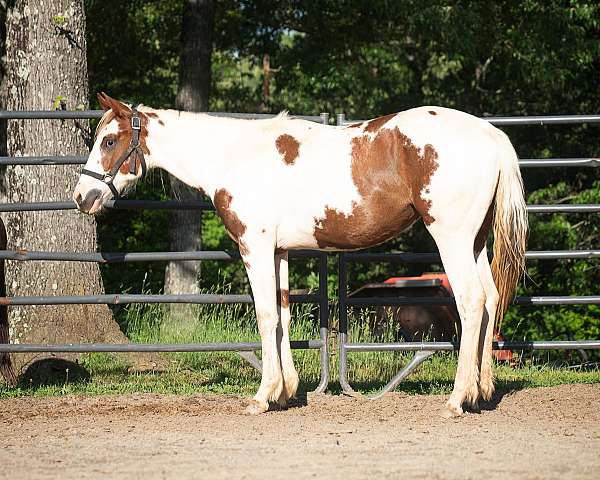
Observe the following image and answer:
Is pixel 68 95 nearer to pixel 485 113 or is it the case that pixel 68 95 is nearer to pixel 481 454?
pixel 481 454

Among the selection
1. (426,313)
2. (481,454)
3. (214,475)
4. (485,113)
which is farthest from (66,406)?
(485,113)

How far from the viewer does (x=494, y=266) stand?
20.2 feet

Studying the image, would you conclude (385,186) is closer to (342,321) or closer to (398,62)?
(342,321)

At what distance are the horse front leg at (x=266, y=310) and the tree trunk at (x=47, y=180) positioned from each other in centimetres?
215

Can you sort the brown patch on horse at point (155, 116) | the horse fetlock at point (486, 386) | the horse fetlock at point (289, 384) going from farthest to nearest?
the brown patch on horse at point (155, 116) < the horse fetlock at point (289, 384) < the horse fetlock at point (486, 386)

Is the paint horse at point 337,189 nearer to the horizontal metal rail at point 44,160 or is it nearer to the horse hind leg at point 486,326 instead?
the horse hind leg at point 486,326

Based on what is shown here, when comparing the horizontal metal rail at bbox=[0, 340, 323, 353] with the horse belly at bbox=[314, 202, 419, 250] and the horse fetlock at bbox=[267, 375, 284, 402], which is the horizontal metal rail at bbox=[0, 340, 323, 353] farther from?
the horse belly at bbox=[314, 202, 419, 250]

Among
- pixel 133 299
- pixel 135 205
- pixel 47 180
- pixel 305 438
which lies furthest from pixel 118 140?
pixel 305 438

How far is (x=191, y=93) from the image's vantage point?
12086mm

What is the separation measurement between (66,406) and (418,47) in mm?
13358

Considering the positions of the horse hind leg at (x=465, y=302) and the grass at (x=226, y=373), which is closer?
the horse hind leg at (x=465, y=302)

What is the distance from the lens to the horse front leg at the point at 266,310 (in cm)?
597

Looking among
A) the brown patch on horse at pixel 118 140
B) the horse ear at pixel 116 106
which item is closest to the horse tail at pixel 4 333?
the brown patch on horse at pixel 118 140

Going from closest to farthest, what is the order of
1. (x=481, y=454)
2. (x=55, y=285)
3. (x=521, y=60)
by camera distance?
1. (x=481, y=454)
2. (x=55, y=285)
3. (x=521, y=60)
